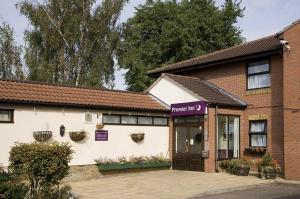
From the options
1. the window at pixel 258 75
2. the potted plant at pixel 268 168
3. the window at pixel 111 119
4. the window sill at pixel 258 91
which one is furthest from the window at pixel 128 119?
the potted plant at pixel 268 168

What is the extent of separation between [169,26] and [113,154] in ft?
59.0

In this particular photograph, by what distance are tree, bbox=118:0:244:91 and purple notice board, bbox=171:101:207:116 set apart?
40.3 ft

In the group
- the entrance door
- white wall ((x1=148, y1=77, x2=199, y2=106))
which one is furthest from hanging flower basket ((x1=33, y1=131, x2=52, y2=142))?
white wall ((x1=148, y1=77, x2=199, y2=106))

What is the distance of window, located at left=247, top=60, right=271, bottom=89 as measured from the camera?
20.1 metres

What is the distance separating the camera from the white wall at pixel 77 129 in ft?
52.7

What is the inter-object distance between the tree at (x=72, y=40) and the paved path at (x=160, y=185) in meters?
14.2

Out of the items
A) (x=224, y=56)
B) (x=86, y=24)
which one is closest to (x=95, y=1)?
(x=86, y=24)

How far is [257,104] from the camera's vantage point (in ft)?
67.0

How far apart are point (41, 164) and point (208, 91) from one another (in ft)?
39.6

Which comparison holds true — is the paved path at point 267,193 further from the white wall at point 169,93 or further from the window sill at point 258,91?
the white wall at point 169,93

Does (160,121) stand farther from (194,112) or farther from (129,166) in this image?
(129,166)

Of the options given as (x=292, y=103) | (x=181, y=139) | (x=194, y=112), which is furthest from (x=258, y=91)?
(x=181, y=139)

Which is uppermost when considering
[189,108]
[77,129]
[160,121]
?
[189,108]

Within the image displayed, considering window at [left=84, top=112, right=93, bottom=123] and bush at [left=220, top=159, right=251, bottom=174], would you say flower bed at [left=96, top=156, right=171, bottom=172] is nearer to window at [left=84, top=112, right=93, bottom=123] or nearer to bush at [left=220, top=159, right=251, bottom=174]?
window at [left=84, top=112, right=93, bottom=123]
